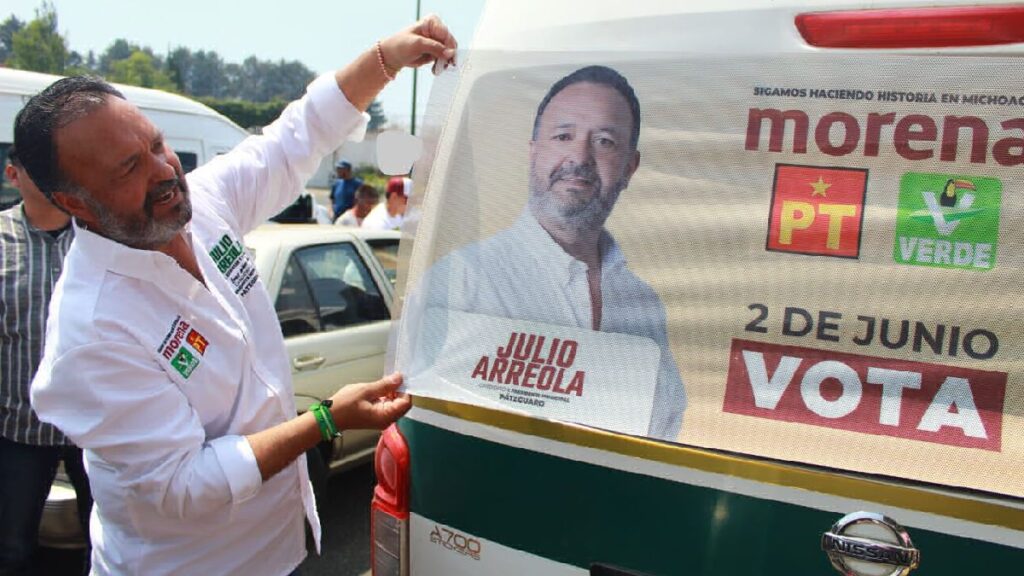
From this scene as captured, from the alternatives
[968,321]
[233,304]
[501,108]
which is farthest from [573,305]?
[233,304]

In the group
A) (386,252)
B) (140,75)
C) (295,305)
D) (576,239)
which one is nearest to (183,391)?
(576,239)

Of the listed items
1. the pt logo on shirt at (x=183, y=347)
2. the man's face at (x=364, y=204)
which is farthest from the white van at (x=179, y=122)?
the pt logo on shirt at (x=183, y=347)

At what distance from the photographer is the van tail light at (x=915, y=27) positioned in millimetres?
1396

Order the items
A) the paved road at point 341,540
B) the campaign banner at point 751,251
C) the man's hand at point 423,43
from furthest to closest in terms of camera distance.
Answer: the paved road at point 341,540
the man's hand at point 423,43
the campaign banner at point 751,251

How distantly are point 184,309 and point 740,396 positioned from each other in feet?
3.89

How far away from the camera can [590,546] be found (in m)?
1.63

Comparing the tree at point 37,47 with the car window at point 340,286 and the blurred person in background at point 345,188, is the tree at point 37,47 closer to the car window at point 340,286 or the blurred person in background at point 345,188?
the blurred person in background at point 345,188

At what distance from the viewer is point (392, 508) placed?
1937 mm

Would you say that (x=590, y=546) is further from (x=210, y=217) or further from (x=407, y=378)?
(x=210, y=217)

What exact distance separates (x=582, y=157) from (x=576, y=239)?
0.56 feet

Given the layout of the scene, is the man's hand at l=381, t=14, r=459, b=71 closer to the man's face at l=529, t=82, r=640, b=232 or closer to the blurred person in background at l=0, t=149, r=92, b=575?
the man's face at l=529, t=82, r=640, b=232

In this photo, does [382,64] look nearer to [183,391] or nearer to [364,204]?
[183,391]

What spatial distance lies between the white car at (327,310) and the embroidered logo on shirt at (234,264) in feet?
6.28

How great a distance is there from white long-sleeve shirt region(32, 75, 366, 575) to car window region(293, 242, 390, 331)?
2.20m
